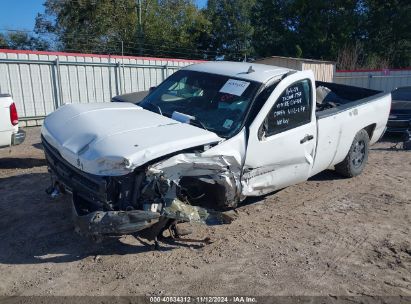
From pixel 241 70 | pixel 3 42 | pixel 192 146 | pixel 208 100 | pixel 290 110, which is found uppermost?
pixel 241 70

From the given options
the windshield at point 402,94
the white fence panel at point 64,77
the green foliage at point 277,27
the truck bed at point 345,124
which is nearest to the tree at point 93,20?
the green foliage at point 277,27

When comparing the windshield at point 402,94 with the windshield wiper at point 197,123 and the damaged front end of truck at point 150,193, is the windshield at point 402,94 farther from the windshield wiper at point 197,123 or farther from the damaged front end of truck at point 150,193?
the damaged front end of truck at point 150,193

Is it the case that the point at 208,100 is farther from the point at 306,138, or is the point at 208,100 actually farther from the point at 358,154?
the point at 358,154

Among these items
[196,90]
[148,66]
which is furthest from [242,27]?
[196,90]

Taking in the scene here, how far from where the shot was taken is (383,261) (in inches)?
159

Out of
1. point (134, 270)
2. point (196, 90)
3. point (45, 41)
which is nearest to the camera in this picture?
point (134, 270)

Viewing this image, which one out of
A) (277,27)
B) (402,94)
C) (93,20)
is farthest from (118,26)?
(402,94)

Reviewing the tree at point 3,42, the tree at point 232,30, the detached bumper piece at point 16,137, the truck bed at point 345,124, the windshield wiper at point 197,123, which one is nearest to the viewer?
the windshield wiper at point 197,123

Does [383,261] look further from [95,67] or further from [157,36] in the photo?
[157,36]

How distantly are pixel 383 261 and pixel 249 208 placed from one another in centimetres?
178

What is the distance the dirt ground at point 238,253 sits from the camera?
11.6 feet

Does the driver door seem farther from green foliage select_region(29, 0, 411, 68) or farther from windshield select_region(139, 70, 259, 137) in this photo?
green foliage select_region(29, 0, 411, 68)

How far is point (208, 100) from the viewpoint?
4887 mm

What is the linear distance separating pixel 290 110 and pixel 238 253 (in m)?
1.90
